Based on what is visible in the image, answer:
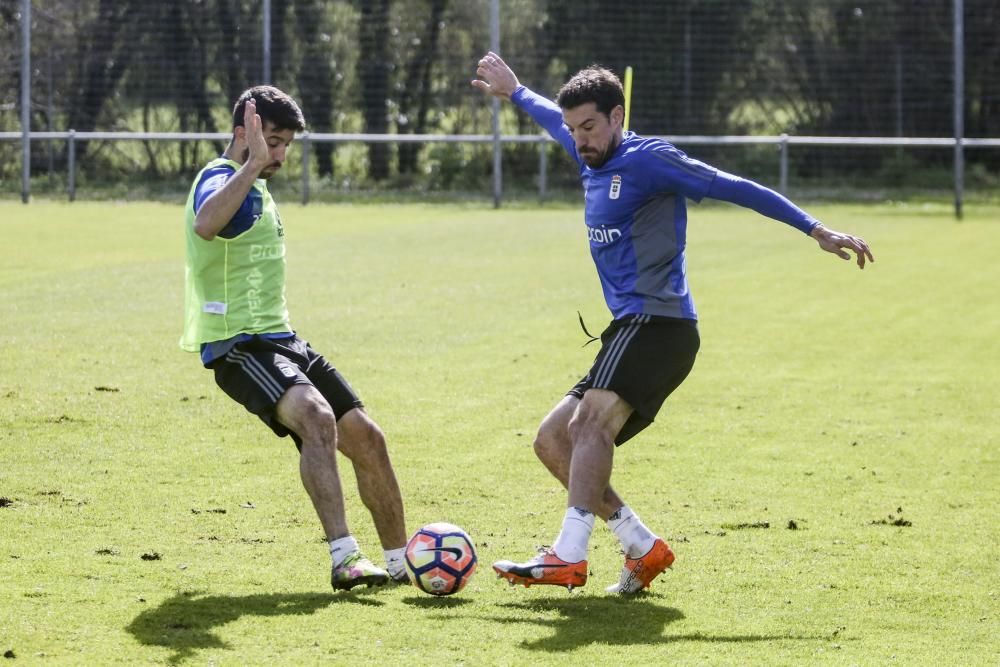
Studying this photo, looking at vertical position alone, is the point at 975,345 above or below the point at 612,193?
below

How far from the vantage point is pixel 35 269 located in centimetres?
1698

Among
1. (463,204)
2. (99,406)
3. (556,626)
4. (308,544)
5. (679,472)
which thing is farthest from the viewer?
(463,204)

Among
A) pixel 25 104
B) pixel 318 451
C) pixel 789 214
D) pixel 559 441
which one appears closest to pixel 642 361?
pixel 559 441

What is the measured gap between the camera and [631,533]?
5.95 m

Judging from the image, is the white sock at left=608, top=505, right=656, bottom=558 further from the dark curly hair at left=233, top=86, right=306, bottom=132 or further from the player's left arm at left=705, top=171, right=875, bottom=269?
the dark curly hair at left=233, top=86, right=306, bottom=132

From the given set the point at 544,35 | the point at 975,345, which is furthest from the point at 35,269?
the point at 544,35

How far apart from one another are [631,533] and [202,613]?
1.63 meters

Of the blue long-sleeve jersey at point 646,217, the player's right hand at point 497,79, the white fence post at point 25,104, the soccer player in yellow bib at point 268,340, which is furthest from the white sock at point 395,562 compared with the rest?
the white fence post at point 25,104

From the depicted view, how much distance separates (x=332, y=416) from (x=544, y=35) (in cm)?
2564

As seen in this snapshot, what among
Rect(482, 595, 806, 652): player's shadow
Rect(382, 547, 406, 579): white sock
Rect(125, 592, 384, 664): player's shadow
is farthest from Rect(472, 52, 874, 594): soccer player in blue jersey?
Rect(125, 592, 384, 664): player's shadow

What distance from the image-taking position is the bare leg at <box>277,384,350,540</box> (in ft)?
19.2

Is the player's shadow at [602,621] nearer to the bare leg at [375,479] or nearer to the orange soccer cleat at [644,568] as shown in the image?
the orange soccer cleat at [644,568]

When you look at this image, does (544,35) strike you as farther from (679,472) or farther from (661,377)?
(661,377)

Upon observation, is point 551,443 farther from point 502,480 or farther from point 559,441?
point 502,480
